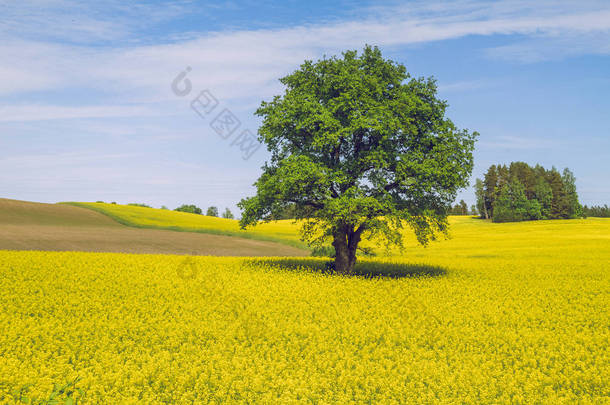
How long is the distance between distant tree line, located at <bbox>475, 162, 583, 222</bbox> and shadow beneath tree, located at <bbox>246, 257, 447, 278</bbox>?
8545cm

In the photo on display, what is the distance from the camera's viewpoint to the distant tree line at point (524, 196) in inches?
4250

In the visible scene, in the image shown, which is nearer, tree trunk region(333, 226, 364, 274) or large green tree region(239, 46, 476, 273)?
large green tree region(239, 46, 476, 273)

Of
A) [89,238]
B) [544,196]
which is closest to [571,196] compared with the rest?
[544,196]

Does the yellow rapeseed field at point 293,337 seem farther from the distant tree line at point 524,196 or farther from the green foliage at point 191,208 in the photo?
the green foliage at point 191,208

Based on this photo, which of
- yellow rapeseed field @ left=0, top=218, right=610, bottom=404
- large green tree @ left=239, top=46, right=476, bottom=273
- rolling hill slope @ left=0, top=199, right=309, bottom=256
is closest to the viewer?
yellow rapeseed field @ left=0, top=218, right=610, bottom=404

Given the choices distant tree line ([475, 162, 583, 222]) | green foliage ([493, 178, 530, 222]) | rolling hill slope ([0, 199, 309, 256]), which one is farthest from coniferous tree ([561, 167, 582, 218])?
rolling hill slope ([0, 199, 309, 256])

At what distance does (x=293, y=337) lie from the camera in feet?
41.4

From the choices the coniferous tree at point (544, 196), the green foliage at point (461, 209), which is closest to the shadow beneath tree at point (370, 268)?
the coniferous tree at point (544, 196)

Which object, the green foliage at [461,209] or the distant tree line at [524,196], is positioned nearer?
the distant tree line at [524,196]

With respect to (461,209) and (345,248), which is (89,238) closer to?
(345,248)

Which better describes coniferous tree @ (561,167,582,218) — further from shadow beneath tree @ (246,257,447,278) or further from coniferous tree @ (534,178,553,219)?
shadow beneath tree @ (246,257,447,278)

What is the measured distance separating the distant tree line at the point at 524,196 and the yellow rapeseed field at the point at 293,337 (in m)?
92.1

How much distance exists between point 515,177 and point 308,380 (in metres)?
116

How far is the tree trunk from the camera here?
25.0 metres
